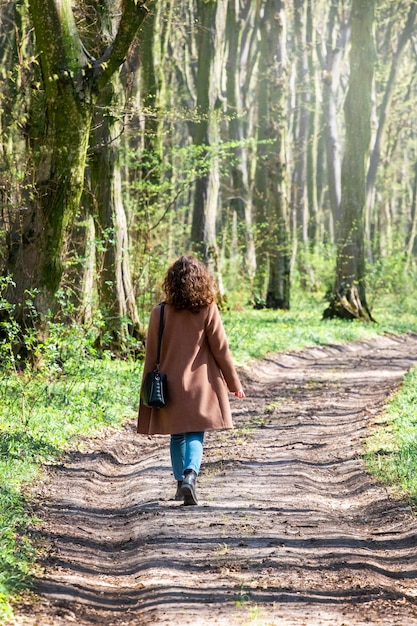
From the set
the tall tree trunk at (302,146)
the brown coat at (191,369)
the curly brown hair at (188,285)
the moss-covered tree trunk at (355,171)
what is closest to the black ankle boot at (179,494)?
the brown coat at (191,369)

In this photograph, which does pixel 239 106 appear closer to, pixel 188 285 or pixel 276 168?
pixel 276 168

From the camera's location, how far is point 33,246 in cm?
1084

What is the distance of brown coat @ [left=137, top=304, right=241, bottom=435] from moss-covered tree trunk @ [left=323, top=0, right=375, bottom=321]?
17.0 meters

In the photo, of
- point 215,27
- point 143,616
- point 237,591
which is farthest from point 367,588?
point 215,27

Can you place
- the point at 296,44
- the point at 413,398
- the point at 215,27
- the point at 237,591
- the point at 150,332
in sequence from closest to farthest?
1. the point at 237,591
2. the point at 150,332
3. the point at 413,398
4. the point at 215,27
5. the point at 296,44

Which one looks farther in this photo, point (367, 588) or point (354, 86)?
point (354, 86)

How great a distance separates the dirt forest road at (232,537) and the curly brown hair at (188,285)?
5.07ft

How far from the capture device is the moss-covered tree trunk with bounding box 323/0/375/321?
2369 cm

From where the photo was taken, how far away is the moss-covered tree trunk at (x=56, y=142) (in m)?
9.84

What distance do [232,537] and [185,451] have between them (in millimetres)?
1095

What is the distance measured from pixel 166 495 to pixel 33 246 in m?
4.32

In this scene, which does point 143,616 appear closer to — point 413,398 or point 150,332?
point 150,332

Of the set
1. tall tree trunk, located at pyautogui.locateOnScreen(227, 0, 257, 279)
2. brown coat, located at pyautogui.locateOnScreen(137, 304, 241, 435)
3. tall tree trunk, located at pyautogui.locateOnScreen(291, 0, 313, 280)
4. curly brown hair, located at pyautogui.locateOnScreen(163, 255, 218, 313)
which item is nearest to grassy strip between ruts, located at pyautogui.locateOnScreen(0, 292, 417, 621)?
brown coat, located at pyautogui.locateOnScreen(137, 304, 241, 435)

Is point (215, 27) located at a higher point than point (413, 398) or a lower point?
higher
